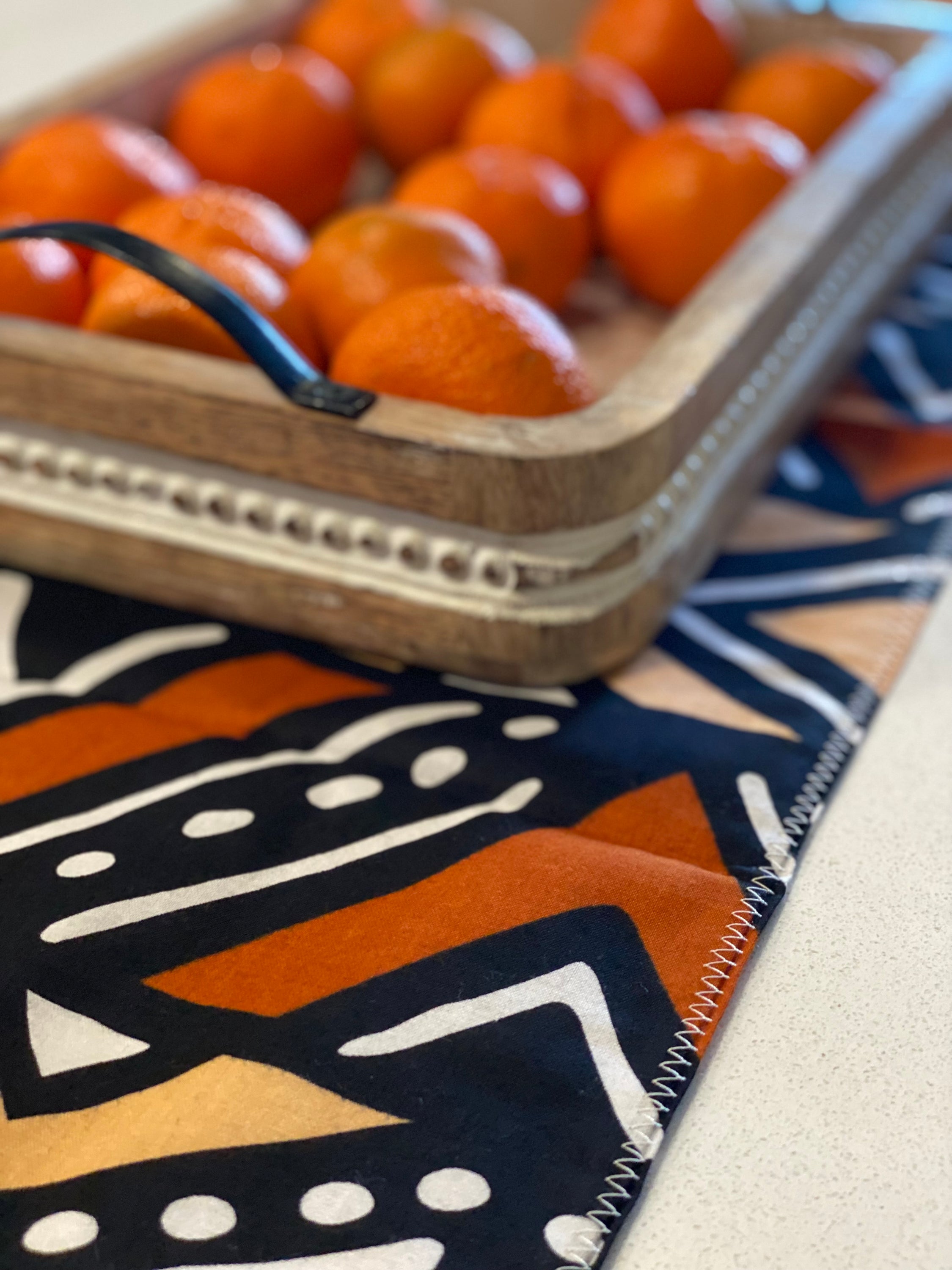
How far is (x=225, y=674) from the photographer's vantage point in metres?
0.49

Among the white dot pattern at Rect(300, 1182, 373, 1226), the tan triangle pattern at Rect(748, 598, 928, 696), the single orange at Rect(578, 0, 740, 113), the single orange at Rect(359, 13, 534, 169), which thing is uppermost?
the single orange at Rect(578, 0, 740, 113)

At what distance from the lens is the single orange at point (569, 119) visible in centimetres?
67

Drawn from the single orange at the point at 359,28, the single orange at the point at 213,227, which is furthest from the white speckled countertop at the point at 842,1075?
the single orange at the point at 359,28

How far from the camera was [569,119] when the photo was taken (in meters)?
0.67

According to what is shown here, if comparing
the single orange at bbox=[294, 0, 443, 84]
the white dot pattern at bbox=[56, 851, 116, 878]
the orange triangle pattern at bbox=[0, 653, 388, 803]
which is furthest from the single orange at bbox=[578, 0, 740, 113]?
the white dot pattern at bbox=[56, 851, 116, 878]

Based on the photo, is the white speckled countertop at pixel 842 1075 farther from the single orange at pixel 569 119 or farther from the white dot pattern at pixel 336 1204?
the single orange at pixel 569 119

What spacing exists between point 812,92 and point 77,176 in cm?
40

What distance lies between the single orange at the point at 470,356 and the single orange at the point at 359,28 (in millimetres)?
386

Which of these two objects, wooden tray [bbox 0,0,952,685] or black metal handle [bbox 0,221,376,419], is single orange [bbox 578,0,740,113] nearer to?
wooden tray [bbox 0,0,952,685]

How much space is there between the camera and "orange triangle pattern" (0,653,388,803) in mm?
444

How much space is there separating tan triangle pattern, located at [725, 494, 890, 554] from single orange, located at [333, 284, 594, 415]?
0.15m

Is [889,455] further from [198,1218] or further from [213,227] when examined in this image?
[198,1218]

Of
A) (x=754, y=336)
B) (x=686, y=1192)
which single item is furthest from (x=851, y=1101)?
(x=754, y=336)

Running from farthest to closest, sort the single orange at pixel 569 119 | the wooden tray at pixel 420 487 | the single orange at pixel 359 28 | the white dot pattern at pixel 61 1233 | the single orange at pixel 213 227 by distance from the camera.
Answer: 1. the single orange at pixel 359 28
2. the single orange at pixel 569 119
3. the single orange at pixel 213 227
4. the wooden tray at pixel 420 487
5. the white dot pattern at pixel 61 1233
